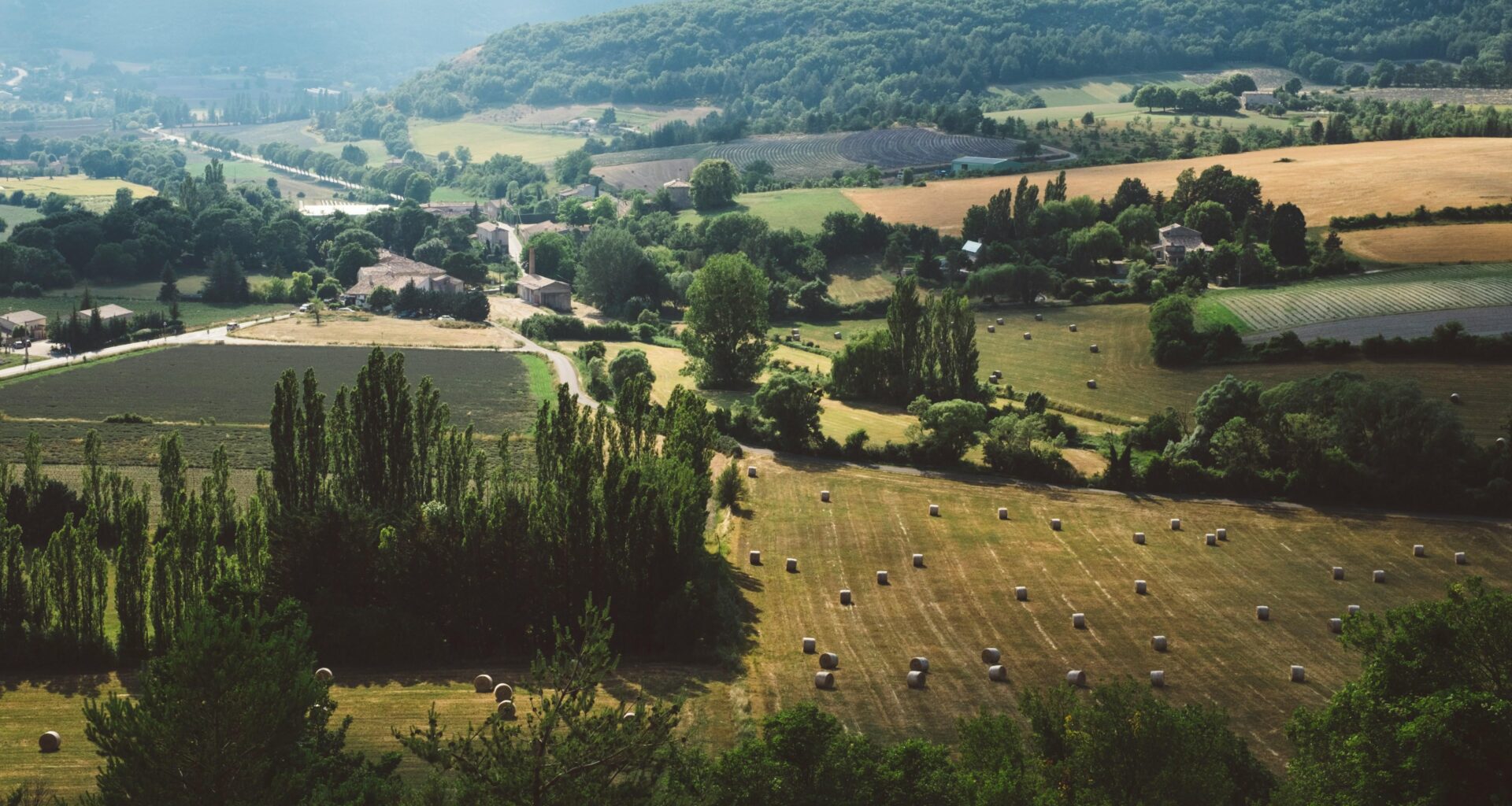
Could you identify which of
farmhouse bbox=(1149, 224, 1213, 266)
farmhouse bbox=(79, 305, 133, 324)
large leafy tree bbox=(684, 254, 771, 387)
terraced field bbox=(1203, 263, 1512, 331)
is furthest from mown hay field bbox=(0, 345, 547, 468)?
farmhouse bbox=(1149, 224, 1213, 266)

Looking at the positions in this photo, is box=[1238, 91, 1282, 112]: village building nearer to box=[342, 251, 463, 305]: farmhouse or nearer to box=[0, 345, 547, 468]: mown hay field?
box=[342, 251, 463, 305]: farmhouse

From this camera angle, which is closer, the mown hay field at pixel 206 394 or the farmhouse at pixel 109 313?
the mown hay field at pixel 206 394

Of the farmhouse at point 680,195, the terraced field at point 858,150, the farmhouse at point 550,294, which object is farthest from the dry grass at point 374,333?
the terraced field at point 858,150

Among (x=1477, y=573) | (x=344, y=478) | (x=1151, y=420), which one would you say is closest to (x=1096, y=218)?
(x=1151, y=420)

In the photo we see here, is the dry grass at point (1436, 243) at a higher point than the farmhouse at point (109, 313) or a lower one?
higher

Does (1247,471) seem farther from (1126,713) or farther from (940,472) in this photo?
(1126,713)

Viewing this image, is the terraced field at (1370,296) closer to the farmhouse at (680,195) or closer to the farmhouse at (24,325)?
the farmhouse at (680,195)
